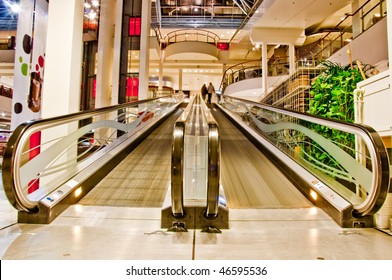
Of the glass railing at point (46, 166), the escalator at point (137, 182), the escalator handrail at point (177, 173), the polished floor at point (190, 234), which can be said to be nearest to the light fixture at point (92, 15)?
the glass railing at point (46, 166)

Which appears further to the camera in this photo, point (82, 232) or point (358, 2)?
point (358, 2)

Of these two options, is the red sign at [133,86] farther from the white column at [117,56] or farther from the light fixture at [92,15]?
the light fixture at [92,15]

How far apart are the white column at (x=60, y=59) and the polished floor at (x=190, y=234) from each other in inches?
64.4

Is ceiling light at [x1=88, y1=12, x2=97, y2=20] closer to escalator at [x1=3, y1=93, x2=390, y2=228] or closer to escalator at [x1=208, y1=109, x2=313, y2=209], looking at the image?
escalator at [x1=3, y1=93, x2=390, y2=228]

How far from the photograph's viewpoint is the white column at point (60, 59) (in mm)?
4078

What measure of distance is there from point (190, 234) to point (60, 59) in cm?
355

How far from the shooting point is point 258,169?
377 centimetres

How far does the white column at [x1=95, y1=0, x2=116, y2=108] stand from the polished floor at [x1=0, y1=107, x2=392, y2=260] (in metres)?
9.30

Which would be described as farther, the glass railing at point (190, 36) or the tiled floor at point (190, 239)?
the glass railing at point (190, 36)

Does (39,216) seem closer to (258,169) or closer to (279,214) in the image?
(279,214)

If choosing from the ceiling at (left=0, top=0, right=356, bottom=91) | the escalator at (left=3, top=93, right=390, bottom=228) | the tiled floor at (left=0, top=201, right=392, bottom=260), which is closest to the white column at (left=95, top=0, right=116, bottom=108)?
the ceiling at (left=0, top=0, right=356, bottom=91)

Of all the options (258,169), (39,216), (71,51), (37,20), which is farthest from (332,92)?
(37,20)
